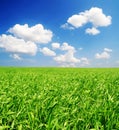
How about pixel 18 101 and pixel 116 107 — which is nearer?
pixel 116 107

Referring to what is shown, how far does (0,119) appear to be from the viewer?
409 centimetres

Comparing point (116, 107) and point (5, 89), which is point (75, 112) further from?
point (5, 89)

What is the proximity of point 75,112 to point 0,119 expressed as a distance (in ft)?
3.98

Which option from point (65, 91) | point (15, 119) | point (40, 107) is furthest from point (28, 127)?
point (65, 91)

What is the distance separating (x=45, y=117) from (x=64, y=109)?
0.40 metres

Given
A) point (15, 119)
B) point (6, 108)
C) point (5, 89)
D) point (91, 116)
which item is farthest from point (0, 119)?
point (5, 89)

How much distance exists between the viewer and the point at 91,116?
400cm

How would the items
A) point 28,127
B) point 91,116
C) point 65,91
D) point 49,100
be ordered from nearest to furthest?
point 28,127, point 91,116, point 49,100, point 65,91

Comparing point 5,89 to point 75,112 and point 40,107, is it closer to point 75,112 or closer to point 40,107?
point 40,107

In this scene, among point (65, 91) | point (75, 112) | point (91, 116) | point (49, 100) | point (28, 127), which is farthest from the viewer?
Result: point (65, 91)

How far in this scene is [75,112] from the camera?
439 centimetres

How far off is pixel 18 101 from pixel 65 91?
1.95m

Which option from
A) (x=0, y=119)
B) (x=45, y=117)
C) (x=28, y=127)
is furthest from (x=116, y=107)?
(x=0, y=119)

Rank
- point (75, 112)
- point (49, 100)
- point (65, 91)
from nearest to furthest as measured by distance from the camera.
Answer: point (75, 112) → point (49, 100) → point (65, 91)
